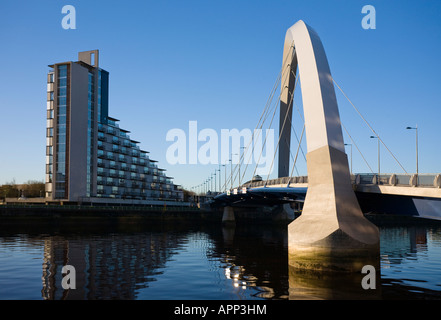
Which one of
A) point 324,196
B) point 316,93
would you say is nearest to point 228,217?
point 316,93

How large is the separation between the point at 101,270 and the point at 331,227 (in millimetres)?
13671

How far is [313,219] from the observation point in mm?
28734

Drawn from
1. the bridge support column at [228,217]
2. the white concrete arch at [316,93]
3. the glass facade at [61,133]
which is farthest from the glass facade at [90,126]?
the white concrete arch at [316,93]

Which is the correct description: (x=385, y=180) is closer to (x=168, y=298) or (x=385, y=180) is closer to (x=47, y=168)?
(x=168, y=298)

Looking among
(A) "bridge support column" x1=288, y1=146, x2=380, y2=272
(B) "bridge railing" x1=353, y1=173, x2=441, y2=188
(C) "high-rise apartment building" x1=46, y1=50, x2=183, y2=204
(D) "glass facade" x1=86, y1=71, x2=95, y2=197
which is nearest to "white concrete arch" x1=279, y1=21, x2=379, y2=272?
(A) "bridge support column" x1=288, y1=146, x2=380, y2=272

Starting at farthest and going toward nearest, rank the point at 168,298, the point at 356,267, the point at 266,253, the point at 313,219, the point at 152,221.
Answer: the point at 152,221, the point at 266,253, the point at 313,219, the point at 356,267, the point at 168,298

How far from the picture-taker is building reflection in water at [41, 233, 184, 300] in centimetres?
1898

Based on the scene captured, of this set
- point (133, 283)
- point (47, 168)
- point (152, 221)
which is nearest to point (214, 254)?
point (133, 283)

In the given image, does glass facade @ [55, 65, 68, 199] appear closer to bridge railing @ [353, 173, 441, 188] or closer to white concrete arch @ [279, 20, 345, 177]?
white concrete arch @ [279, 20, 345, 177]

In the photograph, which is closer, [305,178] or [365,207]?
[365,207]

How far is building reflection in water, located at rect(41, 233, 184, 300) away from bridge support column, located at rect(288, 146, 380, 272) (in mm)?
9069

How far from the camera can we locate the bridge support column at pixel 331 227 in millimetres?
26547

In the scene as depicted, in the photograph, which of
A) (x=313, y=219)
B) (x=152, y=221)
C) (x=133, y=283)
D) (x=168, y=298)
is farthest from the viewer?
(x=152, y=221)

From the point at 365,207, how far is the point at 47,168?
8208 cm
